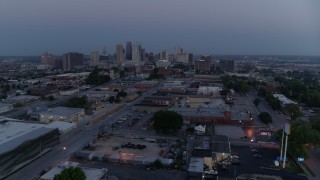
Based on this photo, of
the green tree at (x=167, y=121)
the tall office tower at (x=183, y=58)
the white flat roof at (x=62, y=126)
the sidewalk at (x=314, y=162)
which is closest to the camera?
the sidewalk at (x=314, y=162)

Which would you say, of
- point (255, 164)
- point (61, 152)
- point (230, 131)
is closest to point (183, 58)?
point (230, 131)

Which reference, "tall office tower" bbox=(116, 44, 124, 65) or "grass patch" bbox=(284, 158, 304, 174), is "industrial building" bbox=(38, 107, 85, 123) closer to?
"grass patch" bbox=(284, 158, 304, 174)

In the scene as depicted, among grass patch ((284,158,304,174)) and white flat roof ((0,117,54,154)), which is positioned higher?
white flat roof ((0,117,54,154))

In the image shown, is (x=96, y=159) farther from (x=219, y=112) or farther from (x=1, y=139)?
(x=219, y=112)

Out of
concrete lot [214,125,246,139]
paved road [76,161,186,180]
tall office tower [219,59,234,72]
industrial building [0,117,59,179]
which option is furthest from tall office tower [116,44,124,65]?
paved road [76,161,186,180]

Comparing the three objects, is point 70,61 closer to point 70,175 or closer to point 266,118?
point 266,118

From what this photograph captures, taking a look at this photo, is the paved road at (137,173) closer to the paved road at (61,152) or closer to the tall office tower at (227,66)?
the paved road at (61,152)

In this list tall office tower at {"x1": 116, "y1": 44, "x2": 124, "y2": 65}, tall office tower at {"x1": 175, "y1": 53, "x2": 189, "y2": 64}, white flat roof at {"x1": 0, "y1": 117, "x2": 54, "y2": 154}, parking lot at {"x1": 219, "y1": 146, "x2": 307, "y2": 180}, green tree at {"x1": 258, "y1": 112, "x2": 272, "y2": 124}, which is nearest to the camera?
parking lot at {"x1": 219, "y1": 146, "x2": 307, "y2": 180}

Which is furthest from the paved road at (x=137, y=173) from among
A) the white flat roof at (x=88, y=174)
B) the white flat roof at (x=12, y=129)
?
the white flat roof at (x=12, y=129)
